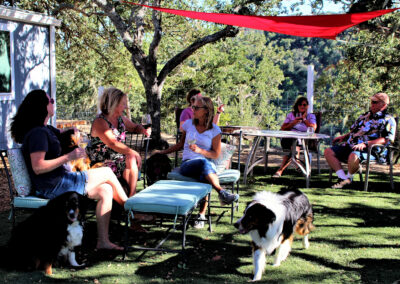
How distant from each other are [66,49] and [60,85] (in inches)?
492

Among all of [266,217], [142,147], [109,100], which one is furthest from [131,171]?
[142,147]

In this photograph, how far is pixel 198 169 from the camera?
3.91 metres

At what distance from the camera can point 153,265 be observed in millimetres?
3064

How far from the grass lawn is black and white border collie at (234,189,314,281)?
14cm

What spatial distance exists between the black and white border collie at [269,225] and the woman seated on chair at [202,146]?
0.86m

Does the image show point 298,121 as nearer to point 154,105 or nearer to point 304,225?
point 304,225

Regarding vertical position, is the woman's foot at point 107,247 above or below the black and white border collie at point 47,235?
below

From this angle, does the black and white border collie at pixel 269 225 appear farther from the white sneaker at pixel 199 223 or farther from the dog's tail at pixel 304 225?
the white sneaker at pixel 199 223

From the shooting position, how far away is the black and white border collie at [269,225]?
276 centimetres

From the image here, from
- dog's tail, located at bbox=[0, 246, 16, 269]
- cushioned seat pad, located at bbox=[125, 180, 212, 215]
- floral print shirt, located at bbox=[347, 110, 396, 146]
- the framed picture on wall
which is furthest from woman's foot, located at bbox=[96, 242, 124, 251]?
the framed picture on wall

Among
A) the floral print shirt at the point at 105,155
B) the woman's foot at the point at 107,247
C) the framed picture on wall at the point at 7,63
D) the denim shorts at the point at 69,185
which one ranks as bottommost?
the woman's foot at the point at 107,247

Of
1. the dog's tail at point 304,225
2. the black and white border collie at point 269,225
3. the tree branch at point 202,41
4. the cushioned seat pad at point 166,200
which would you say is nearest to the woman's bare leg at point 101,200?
the cushioned seat pad at point 166,200

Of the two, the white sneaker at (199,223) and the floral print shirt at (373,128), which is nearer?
the white sneaker at (199,223)

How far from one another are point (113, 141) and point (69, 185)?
2.13 ft
